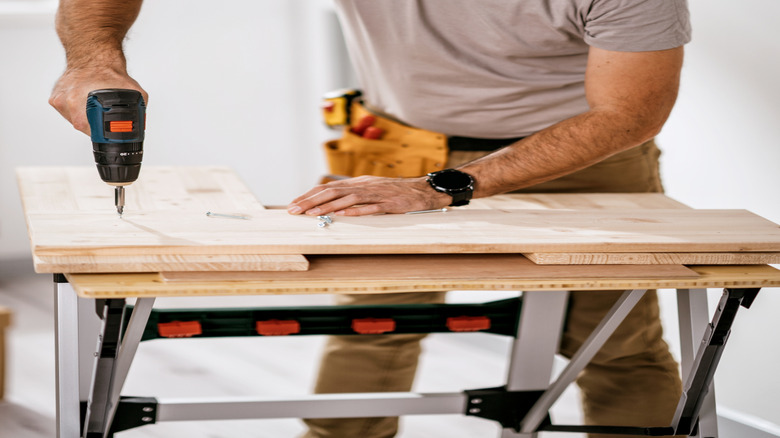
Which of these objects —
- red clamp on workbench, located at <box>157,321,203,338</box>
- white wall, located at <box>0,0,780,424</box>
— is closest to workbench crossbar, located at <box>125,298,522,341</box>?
red clamp on workbench, located at <box>157,321,203,338</box>

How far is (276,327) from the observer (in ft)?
5.16

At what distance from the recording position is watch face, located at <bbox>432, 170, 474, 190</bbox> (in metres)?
1.55

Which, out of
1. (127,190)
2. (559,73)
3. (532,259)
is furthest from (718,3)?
(127,190)

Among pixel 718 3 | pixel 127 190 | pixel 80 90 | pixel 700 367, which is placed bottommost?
pixel 700 367

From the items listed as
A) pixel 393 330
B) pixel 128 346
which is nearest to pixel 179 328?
pixel 128 346

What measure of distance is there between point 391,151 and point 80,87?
66cm

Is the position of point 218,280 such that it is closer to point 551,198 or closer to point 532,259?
point 532,259

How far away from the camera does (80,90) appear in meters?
1.47

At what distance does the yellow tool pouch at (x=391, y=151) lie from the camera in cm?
190

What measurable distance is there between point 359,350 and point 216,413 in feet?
1.42

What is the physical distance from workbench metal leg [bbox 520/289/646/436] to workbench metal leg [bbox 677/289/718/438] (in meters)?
0.11

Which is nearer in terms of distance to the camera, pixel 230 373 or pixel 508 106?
pixel 508 106

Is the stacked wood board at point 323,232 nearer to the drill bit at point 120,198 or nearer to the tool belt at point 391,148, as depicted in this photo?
the drill bit at point 120,198

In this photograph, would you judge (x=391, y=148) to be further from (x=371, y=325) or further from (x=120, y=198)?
(x=120, y=198)
